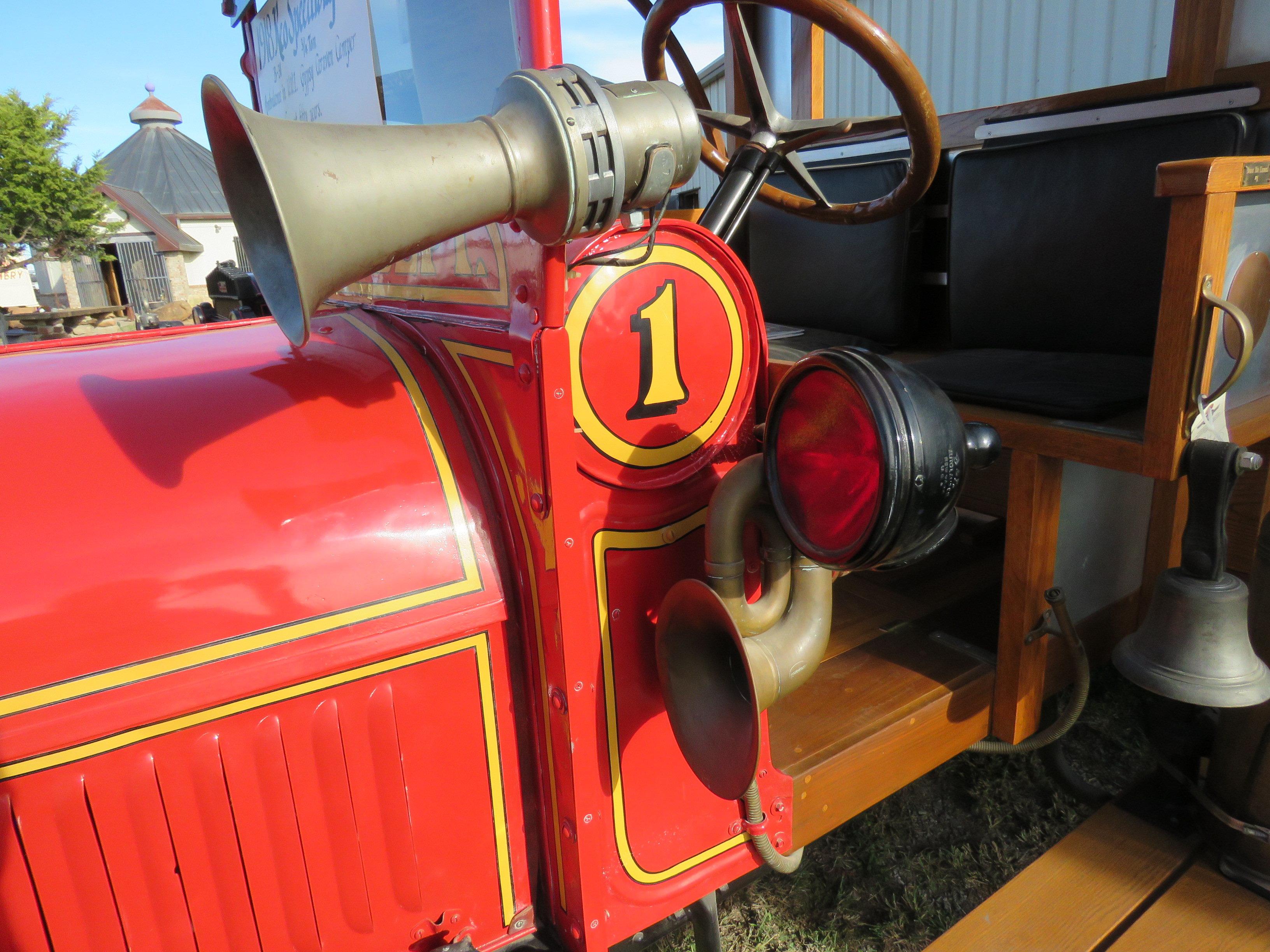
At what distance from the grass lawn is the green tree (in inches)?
962

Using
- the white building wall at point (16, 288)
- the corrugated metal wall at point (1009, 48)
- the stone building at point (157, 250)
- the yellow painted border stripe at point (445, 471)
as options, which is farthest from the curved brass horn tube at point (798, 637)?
the white building wall at point (16, 288)

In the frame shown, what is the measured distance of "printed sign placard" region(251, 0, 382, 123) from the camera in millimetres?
1112

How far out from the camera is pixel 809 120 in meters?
1.51

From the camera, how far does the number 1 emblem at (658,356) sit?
0.95 meters

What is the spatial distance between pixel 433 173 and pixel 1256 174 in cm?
116

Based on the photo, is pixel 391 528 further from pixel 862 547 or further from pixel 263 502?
pixel 862 547

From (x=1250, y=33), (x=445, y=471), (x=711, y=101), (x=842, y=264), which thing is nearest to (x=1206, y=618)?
(x=445, y=471)

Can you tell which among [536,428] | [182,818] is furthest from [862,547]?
[182,818]

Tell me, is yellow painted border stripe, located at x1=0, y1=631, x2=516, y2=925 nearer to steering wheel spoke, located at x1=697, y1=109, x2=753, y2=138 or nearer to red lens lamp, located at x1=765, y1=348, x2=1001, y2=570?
red lens lamp, located at x1=765, y1=348, x2=1001, y2=570

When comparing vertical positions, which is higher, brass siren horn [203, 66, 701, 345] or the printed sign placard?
the printed sign placard

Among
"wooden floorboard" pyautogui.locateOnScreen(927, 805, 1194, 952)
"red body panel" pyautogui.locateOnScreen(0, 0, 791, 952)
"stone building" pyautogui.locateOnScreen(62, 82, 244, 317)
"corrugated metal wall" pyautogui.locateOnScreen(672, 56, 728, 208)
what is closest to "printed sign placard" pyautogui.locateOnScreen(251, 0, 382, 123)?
"red body panel" pyautogui.locateOnScreen(0, 0, 791, 952)

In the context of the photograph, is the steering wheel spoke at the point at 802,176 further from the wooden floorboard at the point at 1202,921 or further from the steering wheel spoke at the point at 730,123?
the wooden floorboard at the point at 1202,921

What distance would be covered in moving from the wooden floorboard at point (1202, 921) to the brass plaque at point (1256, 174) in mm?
1114

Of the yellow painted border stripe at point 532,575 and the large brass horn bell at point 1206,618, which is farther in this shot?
the large brass horn bell at point 1206,618
